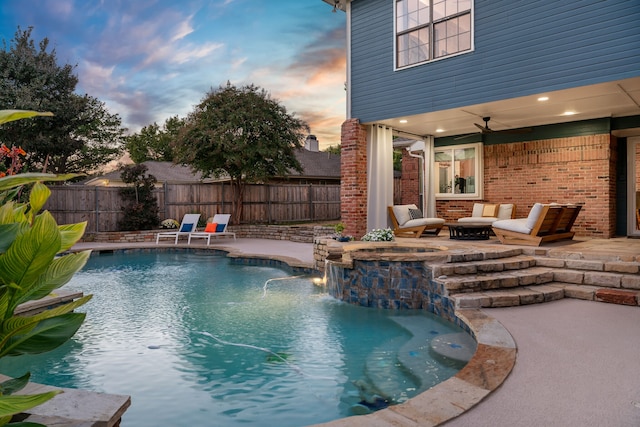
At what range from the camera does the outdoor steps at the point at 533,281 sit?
491cm

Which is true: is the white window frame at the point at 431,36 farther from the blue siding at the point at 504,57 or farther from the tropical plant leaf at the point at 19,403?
the tropical plant leaf at the point at 19,403

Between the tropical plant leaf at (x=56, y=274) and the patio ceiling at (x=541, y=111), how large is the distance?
7251mm

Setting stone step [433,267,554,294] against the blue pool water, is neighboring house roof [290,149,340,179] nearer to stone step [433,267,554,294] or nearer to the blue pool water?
the blue pool water

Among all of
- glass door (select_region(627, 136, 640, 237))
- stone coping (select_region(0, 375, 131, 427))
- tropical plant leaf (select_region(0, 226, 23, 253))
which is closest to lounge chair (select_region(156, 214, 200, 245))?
glass door (select_region(627, 136, 640, 237))

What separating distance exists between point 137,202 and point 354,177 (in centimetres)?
826

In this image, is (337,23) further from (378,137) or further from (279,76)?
(378,137)

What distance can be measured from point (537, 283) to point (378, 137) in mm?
4584

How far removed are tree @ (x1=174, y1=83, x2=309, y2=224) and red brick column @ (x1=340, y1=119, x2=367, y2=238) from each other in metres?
6.09

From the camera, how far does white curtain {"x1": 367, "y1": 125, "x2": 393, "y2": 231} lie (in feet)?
29.8

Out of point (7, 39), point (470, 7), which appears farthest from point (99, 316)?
point (7, 39)

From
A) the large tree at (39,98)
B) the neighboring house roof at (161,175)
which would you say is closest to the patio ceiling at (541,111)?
the large tree at (39,98)

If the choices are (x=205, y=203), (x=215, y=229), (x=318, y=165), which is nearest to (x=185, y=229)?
(x=215, y=229)

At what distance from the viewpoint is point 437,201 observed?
11.4 m

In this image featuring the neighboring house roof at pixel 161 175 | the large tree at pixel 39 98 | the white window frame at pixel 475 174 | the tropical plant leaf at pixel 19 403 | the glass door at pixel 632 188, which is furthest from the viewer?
the neighboring house roof at pixel 161 175
